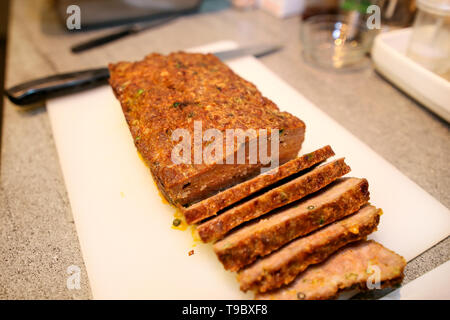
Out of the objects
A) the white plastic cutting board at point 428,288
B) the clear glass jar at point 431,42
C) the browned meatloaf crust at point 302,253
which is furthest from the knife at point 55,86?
the clear glass jar at point 431,42

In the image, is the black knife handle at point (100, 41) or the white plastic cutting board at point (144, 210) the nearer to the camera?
the white plastic cutting board at point (144, 210)

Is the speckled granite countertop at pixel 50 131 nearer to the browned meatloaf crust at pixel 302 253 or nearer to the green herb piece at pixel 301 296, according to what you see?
the browned meatloaf crust at pixel 302 253

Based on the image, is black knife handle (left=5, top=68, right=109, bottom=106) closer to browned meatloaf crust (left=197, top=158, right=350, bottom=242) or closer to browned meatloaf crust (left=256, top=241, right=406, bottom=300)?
browned meatloaf crust (left=197, top=158, right=350, bottom=242)

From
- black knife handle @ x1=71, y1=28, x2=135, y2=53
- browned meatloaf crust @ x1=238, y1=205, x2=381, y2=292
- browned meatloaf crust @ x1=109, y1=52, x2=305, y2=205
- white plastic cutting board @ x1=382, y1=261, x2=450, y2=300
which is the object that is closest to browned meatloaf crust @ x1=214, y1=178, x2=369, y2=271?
browned meatloaf crust @ x1=238, y1=205, x2=381, y2=292

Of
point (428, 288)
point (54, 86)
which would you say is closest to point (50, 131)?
point (54, 86)

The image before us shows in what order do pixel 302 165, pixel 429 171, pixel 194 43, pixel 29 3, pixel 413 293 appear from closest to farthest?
pixel 413 293, pixel 302 165, pixel 429 171, pixel 194 43, pixel 29 3

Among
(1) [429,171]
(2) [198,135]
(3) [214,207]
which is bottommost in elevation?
(1) [429,171]
